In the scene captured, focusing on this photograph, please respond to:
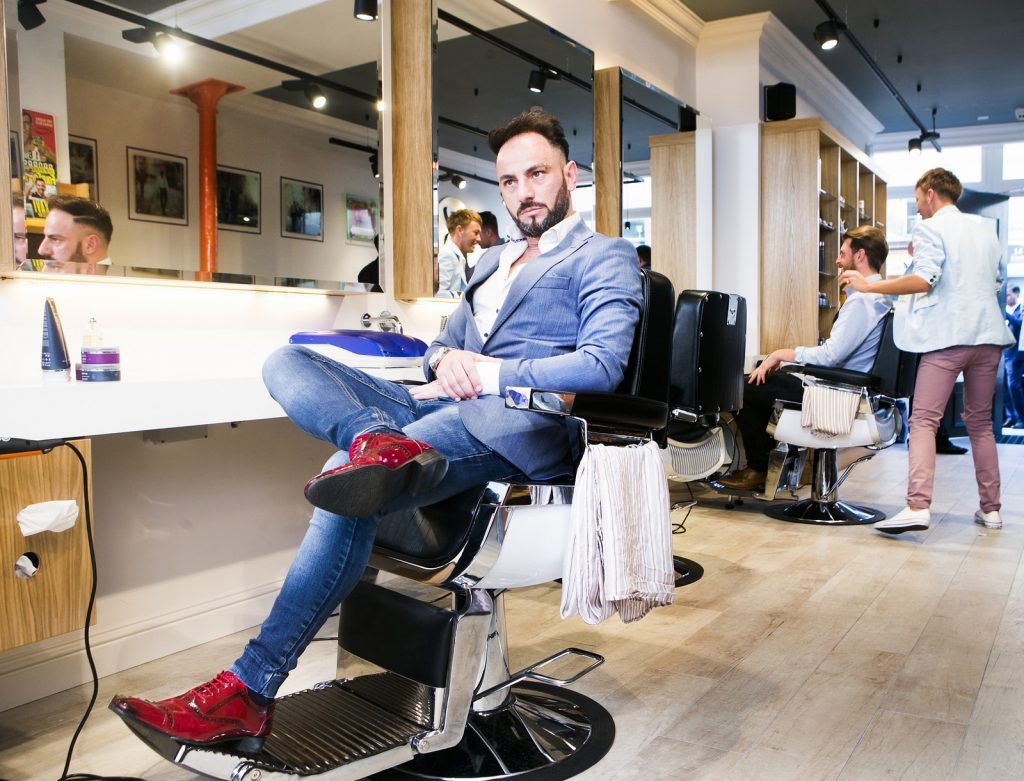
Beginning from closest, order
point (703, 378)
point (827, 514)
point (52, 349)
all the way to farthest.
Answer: point (52, 349), point (703, 378), point (827, 514)

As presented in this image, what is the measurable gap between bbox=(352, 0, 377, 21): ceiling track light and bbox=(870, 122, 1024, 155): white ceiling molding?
7.82 meters

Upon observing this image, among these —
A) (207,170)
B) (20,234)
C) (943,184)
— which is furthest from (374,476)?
(943,184)

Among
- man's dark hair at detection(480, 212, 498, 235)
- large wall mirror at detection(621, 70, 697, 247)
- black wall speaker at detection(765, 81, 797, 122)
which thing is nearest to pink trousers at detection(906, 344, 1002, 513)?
large wall mirror at detection(621, 70, 697, 247)

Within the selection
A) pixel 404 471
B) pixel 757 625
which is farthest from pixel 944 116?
pixel 404 471

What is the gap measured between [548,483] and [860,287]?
110 inches

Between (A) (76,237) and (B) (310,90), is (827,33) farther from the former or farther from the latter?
(A) (76,237)

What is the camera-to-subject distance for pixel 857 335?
13.5ft

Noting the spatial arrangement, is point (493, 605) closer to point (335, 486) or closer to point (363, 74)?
point (335, 486)

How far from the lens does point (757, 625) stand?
265cm

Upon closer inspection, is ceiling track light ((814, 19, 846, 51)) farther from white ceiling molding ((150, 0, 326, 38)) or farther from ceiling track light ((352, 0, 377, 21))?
white ceiling molding ((150, 0, 326, 38))

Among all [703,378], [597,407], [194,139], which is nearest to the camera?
[597,407]

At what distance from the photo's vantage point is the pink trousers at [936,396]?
3865 mm

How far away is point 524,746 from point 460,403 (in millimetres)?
712

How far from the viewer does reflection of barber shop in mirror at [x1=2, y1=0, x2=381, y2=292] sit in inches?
81.7
